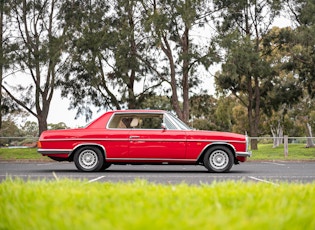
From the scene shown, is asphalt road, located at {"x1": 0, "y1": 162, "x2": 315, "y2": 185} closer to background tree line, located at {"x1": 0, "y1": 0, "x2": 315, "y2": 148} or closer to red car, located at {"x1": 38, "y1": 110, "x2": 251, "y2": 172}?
red car, located at {"x1": 38, "y1": 110, "x2": 251, "y2": 172}

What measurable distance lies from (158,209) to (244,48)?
78.6 ft

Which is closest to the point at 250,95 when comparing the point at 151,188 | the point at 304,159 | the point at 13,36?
the point at 304,159

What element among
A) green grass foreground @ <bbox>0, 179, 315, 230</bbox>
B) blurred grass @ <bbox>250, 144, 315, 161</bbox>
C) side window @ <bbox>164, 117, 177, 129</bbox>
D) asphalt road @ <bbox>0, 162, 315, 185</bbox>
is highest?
side window @ <bbox>164, 117, 177, 129</bbox>

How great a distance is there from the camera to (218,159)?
13367 millimetres

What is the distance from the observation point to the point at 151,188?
19.3 feet

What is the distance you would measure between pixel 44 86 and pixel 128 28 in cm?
775

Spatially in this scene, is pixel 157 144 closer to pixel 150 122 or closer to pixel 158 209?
pixel 150 122

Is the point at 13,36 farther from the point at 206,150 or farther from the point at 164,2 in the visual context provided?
the point at 206,150

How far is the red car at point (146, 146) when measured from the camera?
1327 cm

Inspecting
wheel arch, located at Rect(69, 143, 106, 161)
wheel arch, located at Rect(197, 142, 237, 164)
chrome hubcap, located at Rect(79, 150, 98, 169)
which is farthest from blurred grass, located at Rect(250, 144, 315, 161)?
chrome hubcap, located at Rect(79, 150, 98, 169)

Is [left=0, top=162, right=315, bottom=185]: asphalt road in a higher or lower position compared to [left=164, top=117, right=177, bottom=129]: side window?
lower

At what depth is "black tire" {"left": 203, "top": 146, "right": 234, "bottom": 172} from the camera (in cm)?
1327

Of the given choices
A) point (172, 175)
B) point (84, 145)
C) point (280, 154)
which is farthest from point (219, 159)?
point (280, 154)

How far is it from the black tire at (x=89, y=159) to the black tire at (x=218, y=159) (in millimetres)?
2815
